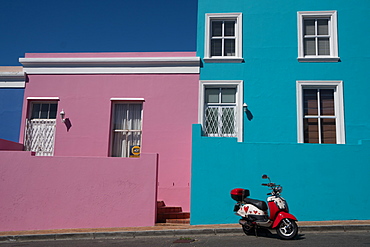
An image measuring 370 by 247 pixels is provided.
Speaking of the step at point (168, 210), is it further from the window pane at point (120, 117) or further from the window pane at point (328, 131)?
the window pane at point (328, 131)

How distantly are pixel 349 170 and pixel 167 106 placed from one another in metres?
5.74

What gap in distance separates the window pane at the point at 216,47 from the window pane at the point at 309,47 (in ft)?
9.11

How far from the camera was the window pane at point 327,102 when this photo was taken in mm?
12273

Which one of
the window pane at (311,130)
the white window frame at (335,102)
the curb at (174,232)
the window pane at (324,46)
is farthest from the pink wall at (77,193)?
the window pane at (324,46)

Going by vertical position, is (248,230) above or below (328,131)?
below

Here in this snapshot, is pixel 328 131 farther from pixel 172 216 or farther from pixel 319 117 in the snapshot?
pixel 172 216

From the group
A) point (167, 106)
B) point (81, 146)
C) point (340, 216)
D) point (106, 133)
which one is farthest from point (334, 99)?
point (81, 146)

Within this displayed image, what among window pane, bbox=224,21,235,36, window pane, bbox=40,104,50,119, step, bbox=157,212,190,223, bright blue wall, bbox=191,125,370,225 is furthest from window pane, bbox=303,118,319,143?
window pane, bbox=40,104,50,119

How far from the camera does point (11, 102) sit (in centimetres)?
1322

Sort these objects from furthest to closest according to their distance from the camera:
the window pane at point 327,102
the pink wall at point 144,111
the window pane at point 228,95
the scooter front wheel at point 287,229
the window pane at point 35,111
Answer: the window pane at point 35,111
the window pane at point 228,95
the pink wall at point 144,111
the window pane at point 327,102
the scooter front wheel at point 287,229

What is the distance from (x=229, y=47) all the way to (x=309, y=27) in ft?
8.90

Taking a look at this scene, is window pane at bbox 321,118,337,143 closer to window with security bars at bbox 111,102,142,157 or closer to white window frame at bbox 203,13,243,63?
white window frame at bbox 203,13,243,63

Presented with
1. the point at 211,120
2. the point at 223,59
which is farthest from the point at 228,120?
the point at 223,59

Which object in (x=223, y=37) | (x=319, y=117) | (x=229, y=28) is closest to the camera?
(x=319, y=117)
